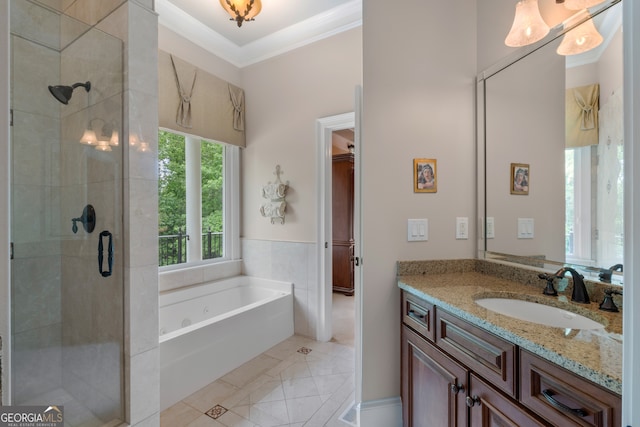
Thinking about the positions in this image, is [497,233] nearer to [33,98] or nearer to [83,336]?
[83,336]

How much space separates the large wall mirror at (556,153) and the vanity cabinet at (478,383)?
1.97ft

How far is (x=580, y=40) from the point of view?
118 centimetres

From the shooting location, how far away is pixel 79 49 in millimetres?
1534

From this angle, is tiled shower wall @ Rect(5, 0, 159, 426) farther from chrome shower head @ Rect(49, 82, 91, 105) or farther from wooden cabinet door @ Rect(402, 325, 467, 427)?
wooden cabinet door @ Rect(402, 325, 467, 427)

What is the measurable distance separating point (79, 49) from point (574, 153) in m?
2.57

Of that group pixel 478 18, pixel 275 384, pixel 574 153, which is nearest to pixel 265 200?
pixel 275 384

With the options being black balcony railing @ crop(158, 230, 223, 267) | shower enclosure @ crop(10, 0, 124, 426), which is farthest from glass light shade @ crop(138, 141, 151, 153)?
black balcony railing @ crop(158, 230, 223, 267)

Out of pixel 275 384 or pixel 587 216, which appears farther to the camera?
pixel 275 384

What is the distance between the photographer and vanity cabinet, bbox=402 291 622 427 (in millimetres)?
683

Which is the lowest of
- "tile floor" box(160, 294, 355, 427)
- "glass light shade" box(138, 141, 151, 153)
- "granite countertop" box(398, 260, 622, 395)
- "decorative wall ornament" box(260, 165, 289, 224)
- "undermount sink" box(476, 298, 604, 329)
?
"tile floor" box(160, 294, 355, 427)

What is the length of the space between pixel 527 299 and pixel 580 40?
3.78 feet

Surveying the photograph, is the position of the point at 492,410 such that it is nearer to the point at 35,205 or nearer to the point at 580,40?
the point at 580,40

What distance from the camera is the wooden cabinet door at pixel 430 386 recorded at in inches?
42.3

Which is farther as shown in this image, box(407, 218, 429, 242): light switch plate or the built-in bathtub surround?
the built-in bathtub surround
